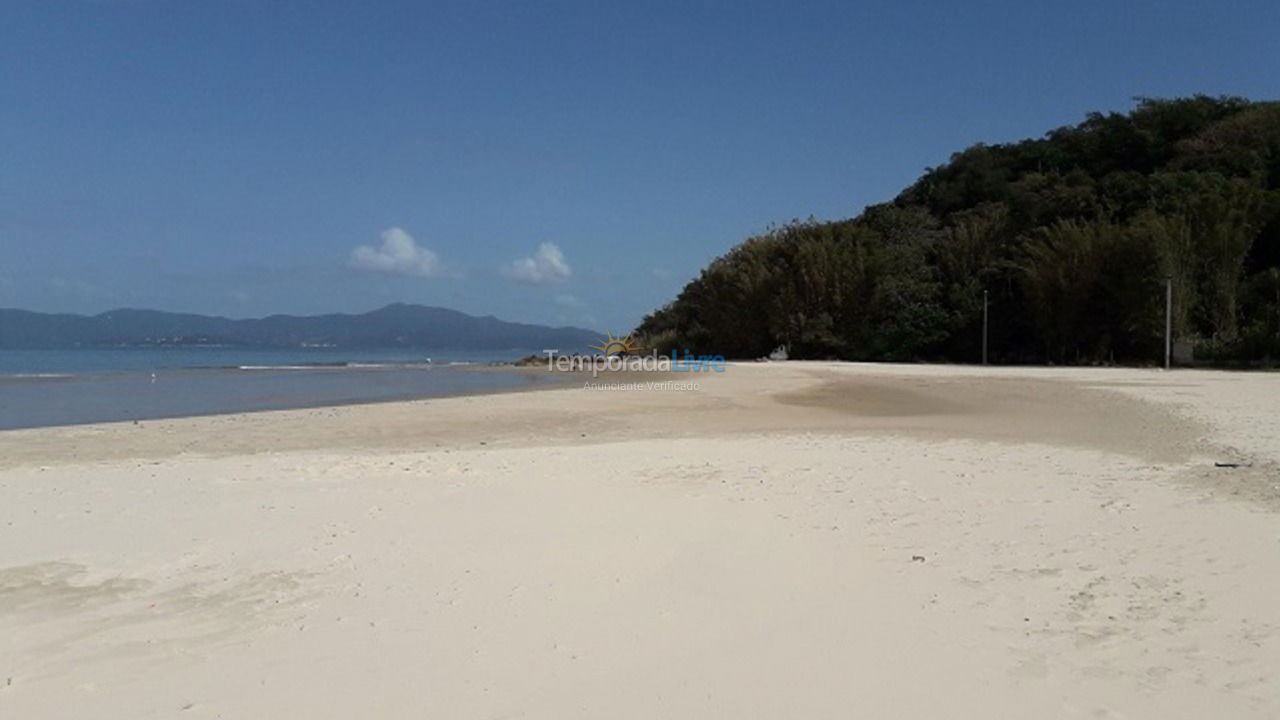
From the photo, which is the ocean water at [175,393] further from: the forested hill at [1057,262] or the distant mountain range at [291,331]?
the distant mountain range at [291,331]

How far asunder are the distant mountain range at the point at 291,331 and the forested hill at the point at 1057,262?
169ft

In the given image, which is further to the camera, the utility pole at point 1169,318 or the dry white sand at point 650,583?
the utility pole at point 1169,318

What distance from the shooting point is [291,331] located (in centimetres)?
11125

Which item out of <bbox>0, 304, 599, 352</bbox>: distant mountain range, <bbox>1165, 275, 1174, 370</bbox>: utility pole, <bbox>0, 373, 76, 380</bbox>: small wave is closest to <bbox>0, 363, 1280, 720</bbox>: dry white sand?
<bbox>1165, 275, 1174, 370</bbox>: utility pole

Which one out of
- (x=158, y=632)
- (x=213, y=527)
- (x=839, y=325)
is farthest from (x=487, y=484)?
(x=839, y=325)

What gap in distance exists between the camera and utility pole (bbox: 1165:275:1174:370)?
73.6 feet

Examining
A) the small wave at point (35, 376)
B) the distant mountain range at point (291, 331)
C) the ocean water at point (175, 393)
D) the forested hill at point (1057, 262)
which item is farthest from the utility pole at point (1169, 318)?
the distant mountain range at point (291, 331)

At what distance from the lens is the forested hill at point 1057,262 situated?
23.6 metres

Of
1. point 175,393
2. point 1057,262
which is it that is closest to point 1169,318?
point 1057,262

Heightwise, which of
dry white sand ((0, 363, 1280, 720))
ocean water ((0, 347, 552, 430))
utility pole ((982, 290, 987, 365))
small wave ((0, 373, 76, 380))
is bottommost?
dry white sand ((0, 363, 1280, 720))

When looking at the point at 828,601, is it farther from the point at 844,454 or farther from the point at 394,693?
the point at 844,454

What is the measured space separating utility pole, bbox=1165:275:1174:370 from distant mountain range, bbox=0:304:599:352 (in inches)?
2664

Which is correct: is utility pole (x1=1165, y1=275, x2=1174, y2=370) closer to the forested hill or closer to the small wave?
the forested hill

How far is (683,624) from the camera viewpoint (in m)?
2.97
